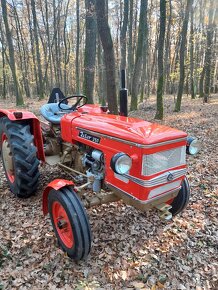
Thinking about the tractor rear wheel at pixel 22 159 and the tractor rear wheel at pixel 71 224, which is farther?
the tractor rear wheel at pixel 22 159

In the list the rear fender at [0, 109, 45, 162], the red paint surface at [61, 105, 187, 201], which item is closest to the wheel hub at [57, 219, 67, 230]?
the red paint surface at [61, 105, 187, 201]

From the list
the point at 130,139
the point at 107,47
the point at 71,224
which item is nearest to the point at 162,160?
the point at 130,139

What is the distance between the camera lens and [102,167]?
9.84 ft

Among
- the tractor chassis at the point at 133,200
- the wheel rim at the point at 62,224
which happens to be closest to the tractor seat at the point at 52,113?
the tractor chassis at the point at 133,200

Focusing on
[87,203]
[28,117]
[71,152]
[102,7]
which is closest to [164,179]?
[87,203]

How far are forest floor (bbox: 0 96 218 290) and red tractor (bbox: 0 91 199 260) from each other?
0.23 metres

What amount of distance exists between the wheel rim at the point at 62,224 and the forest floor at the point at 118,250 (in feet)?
0.60

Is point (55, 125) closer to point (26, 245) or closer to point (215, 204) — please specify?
point (26, 245)

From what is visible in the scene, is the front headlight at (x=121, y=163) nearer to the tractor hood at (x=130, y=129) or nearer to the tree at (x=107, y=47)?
the tractor hood at (x=130, y=129)

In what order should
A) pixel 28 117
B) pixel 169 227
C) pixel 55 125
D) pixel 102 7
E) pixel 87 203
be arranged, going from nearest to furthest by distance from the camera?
pixel 87 203
pixel 169 227
pixel 28 117
pixel 55 125
pixel 102 7

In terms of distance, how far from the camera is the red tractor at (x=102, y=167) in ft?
8.11

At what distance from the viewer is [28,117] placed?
3.67 m

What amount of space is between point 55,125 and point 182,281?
110 inches

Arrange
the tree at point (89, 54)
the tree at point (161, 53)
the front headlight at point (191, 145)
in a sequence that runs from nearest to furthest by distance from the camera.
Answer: the front headlight at point (191, 145), the tree at point (89, 54), the tree at point (161, 53)
